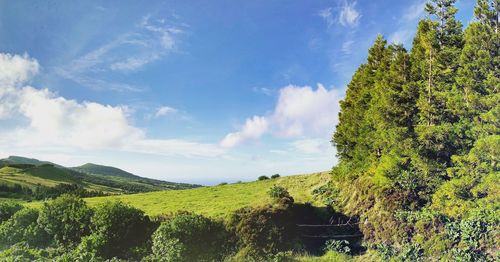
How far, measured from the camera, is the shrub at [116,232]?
26172 millimetres

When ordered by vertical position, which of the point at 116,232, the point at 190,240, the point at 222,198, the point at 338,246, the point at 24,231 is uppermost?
the point at 222,198

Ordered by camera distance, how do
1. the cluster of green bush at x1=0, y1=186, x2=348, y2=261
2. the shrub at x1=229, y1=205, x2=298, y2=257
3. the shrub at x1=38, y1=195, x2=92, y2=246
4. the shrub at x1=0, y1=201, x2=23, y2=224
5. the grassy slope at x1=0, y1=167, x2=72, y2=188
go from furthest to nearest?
the grassy slope at x1=0, y1=167, x2=72, y2=188
the shrub at x1=0, y1=201, x2=23, y2=224
the shrub at x1=38, y1=195, x2=92, y2=246
the shrub at x1=229, y1=205, x2=298, y2=257
the cluster of green bush at x1=0, y1=186, x2=348, y2=261

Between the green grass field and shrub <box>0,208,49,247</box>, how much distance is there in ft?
25.5

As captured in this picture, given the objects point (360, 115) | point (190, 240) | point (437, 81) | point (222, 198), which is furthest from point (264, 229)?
point (437, 81)

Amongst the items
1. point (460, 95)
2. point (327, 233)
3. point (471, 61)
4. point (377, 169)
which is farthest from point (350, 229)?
point (471, 61)

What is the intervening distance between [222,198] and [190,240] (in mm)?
15474

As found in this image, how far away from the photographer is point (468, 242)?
23641mm

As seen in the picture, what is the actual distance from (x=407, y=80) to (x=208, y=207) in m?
24.1

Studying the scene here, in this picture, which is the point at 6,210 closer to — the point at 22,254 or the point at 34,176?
the point at 22,254

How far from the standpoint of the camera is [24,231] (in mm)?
29844

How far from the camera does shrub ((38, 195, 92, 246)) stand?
28500mm

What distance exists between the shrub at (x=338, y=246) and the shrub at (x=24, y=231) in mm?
24624

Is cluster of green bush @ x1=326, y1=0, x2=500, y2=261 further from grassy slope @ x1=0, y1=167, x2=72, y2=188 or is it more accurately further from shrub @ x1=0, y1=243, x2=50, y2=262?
grassy slope @ x1=0, y1=167, x2=72, y2=188

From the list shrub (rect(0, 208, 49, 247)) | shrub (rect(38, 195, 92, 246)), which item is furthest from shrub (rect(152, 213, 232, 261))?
shrub (rect(0, 208, 49, 247))
